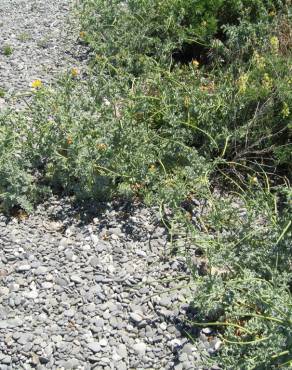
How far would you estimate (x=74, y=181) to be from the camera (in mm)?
4098

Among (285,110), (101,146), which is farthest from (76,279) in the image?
→ (285,110)

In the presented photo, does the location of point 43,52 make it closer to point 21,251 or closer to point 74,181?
point 74,181

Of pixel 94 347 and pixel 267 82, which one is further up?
pixel 267 82

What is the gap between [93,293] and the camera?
3.41 meters

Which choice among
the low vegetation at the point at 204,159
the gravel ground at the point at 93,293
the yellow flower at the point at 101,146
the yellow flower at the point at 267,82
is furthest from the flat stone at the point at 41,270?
the yellow flower at the point at 267,82

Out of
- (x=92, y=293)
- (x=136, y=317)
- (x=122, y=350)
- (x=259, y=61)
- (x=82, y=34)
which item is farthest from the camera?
(x=82, y=34)

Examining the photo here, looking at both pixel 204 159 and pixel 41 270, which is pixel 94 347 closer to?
pixel 41 270

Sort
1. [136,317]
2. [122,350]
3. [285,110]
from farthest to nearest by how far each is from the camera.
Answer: [285,110], [136,317], [122,350]

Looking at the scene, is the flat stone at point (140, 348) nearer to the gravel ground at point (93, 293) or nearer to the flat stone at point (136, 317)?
the gravel ground at point (93, 293)

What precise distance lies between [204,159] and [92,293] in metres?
1.22

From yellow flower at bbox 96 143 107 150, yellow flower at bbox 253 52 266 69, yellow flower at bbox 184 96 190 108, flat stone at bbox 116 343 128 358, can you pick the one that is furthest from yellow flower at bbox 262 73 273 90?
flat stone at bbox 116 343 128 358

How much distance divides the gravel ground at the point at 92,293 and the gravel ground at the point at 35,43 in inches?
68.4

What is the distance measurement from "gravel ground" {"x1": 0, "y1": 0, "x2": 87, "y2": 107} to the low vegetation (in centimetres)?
55

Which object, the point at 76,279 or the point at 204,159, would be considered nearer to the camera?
the point at 76,279
